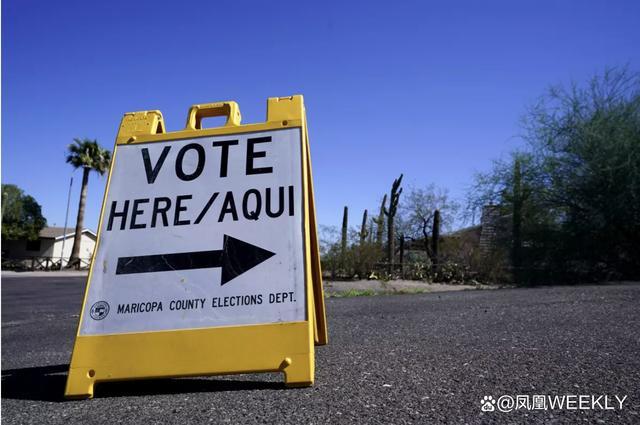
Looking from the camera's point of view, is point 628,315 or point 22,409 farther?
point 628,315

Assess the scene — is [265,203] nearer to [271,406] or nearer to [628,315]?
[271,406]

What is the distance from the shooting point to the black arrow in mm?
2936

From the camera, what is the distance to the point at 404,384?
2740mm

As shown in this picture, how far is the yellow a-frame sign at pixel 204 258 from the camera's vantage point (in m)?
2.77

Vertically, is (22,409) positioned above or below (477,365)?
below

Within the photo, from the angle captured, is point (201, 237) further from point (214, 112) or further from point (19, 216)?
point (19, 216)

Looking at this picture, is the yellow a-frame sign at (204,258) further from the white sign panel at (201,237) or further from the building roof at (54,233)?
the building roof at (54,233)

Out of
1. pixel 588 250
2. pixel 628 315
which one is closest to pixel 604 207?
pixel 588 250

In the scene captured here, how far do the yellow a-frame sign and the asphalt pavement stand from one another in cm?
20

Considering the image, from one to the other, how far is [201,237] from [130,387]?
102 centimetres

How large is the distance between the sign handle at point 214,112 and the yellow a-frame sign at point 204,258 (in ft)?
0.08

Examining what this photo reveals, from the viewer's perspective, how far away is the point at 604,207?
44.4ft

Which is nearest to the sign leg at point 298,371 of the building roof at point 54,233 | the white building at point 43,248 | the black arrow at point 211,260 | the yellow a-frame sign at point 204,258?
the yellow a-frame sign at point 204,258

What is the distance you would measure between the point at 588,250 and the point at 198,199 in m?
14.2
